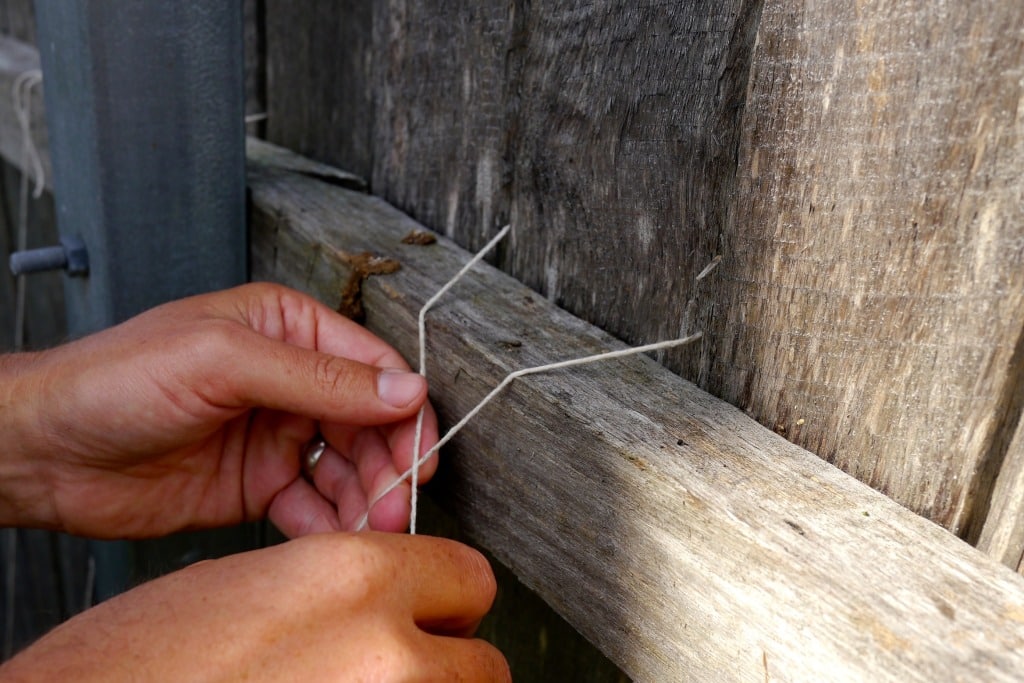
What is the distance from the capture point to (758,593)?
62 cm

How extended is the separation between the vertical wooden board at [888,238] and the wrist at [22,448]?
3.01ft

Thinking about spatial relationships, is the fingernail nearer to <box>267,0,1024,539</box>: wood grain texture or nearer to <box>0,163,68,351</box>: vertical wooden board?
<box>267,0,1024,539</box>: wood grain texture

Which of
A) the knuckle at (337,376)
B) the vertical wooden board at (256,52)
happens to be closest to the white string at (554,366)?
the knuckle at (337,376)

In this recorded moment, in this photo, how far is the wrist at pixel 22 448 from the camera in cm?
112

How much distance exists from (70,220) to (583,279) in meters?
0.93

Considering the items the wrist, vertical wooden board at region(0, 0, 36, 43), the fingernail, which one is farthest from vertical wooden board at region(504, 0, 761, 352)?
vertical wooden board at region(0, 0, 36, 43)

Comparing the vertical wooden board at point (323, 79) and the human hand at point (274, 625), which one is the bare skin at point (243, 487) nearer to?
the human hand at point (274, 625)

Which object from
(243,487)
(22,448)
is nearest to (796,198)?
(243,487)

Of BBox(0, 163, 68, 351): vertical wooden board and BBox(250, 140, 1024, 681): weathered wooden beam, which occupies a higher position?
BBox(250, 140, 1024, 681): weathered wooden beam

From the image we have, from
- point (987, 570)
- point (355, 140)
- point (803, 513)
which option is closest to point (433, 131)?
point (355, 140)

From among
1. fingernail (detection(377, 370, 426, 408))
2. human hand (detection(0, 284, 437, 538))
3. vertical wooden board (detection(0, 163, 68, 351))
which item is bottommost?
vertical wooden board (detection(0, 163, 68, 351))

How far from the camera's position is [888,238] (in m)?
0.62

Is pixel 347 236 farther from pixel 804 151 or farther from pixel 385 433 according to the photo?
pixel 804 151

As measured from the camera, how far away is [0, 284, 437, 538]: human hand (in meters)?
0.97
